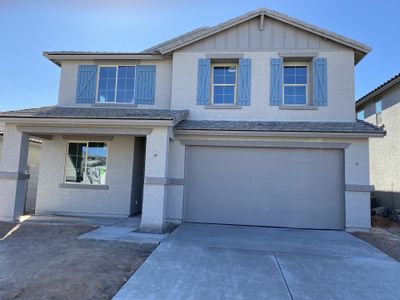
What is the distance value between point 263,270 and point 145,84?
8563mm

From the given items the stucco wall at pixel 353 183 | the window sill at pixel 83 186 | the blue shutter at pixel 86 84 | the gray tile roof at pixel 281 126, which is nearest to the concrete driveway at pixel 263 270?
the stucco wall at pixel 353 183

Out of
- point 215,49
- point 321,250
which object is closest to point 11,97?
point 215,49

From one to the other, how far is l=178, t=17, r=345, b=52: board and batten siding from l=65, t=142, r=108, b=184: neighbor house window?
17.2 feet

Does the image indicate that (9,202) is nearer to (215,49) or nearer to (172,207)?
(172,207)

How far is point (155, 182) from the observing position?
911 cm

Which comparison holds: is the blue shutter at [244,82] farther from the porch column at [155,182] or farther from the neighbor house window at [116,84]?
the neighbor house window at [116,84]

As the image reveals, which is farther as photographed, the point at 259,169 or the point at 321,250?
the point at 259,169

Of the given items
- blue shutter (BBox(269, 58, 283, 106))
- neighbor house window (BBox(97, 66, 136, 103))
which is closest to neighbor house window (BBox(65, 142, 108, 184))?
neighbor house window (BBox(97, 66, 136, 103))

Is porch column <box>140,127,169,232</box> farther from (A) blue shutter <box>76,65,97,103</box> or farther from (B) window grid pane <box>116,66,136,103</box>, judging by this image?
(A) blue shutter <box>76,65,97,103</box>

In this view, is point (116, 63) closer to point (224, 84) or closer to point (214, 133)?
point (224, 84)

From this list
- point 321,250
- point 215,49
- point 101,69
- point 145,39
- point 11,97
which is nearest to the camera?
point 321,250

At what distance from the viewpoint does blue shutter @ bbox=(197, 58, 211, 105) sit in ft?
36.6

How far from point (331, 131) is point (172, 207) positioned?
6016 mm

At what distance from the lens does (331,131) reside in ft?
32.3
